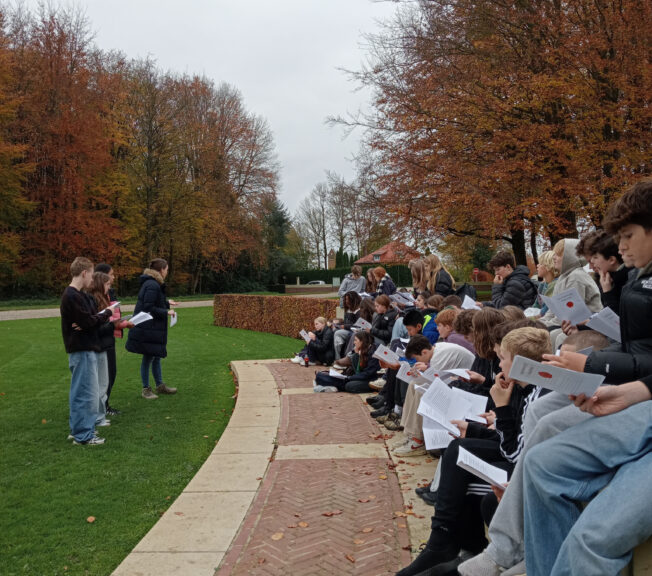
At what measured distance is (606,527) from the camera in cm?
200

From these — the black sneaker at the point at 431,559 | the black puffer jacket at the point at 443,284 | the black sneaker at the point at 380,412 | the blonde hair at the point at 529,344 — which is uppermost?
the black puffer jacket at the point at 443,284

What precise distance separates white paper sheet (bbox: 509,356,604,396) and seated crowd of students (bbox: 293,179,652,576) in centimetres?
11

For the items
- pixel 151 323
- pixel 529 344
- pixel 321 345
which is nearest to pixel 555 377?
pixel 529 344

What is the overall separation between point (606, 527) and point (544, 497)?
0.31 metres

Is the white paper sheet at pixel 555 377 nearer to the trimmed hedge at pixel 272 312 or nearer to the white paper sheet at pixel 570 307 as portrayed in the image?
the white paper sheet at pixel 570 307

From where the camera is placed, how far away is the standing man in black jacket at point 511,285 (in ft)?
24.1

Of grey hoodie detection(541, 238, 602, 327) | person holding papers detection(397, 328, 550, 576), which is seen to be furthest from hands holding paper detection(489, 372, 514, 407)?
grey hoodie detection(541, 238, 602, 327)

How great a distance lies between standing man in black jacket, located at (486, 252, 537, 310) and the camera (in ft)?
24.1

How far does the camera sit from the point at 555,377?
2211 millimetres

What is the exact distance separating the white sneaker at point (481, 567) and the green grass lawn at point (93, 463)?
2.26 metres

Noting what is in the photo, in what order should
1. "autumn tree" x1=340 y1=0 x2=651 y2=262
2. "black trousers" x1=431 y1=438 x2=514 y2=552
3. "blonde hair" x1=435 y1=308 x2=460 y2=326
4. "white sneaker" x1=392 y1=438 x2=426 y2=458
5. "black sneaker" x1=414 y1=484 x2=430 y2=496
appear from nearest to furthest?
1. "black trousers" x1=431 y1=438 x2=514 y2=552
2. "black sneaker" x1=414 y1=484 x2=430 y2=496
3. "white sneaker" x1=392 y1=438 x2=426 y2=458
4. "blonde hair" x1=435 y1=308 x2=460 y2=326
5. "autumn tree" x1=340 y1=0 x2=651 y2=262

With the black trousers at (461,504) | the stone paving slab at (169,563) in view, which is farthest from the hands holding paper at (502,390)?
the stone paving slab at (169,563)

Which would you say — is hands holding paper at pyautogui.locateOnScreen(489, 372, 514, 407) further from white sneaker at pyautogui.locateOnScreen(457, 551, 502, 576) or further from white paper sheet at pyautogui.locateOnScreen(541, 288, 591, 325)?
white paper sheet at pyautogui.locateOnScreen(541, 288, 591, 325)

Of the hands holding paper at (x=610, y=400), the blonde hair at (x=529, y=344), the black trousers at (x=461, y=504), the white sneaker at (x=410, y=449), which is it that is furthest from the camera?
the white sneaker at (x=410, y=449)
